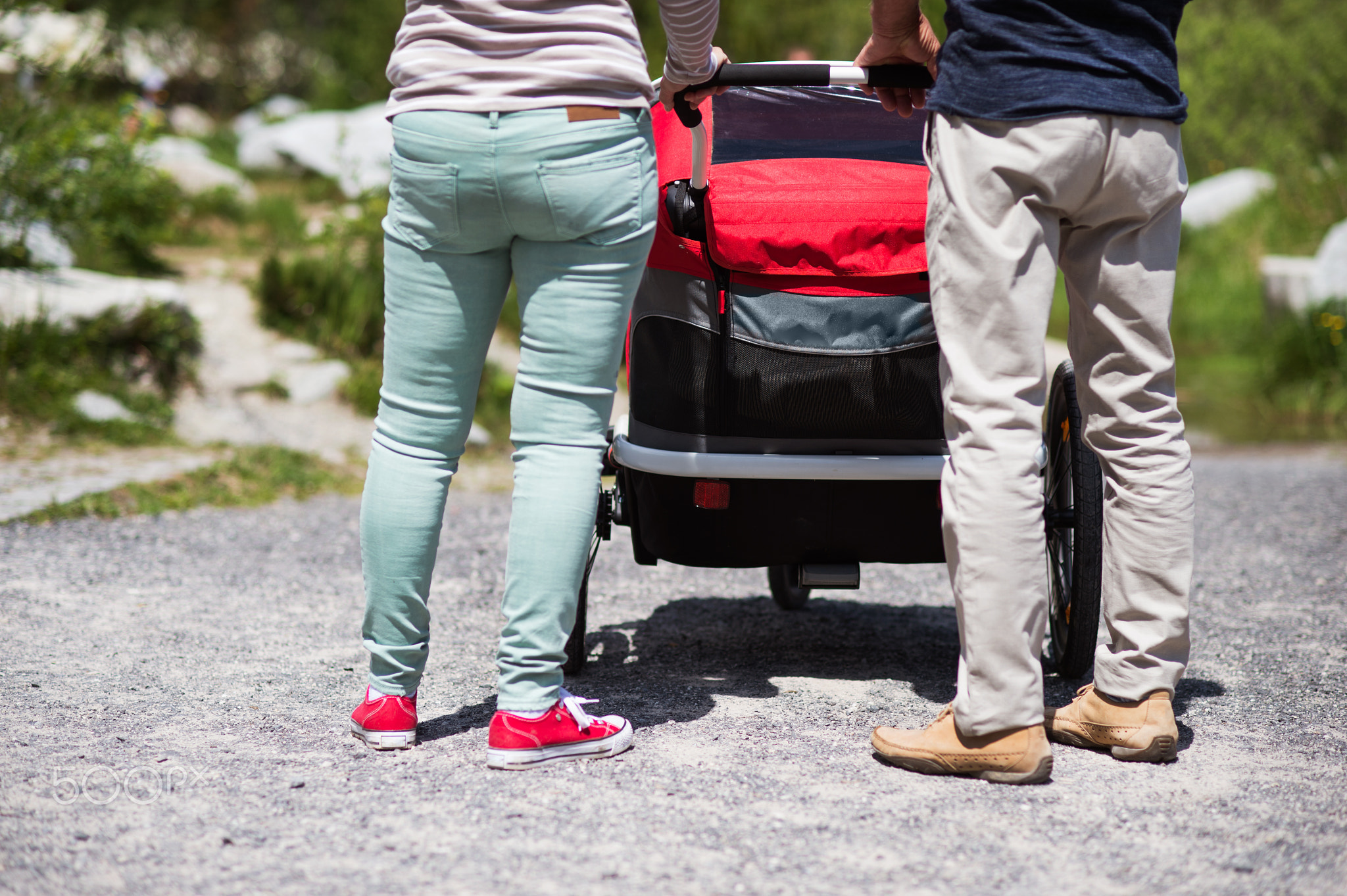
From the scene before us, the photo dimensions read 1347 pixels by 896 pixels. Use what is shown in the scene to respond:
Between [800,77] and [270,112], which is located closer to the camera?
[800,77]

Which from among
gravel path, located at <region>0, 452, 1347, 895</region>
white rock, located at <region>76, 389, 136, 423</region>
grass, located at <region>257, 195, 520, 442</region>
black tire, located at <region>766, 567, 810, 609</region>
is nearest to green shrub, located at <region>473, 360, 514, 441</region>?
grass, located at <region>257, 195, 520, 442</region>

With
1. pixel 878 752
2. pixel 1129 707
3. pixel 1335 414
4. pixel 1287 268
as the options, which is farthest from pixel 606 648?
pixel 1287 268

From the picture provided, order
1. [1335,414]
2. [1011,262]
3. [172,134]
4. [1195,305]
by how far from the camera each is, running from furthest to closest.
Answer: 1. [172,134]
2. [1195,305]
3. [1335,414]
4. [1011,262]

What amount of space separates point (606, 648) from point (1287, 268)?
7.92 meters

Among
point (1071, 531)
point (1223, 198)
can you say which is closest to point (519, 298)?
point (1071, 531)

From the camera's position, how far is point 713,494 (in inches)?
109

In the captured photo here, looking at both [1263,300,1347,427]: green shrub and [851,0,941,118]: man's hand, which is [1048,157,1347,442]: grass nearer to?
[1263,300,1347,427]: green shrub

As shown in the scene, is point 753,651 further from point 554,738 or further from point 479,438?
point 479,438

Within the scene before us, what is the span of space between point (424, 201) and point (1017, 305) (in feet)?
3.59

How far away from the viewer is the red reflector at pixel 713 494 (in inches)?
109

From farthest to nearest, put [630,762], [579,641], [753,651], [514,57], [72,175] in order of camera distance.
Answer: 1. [72,175]
2. [753,651]
3. [579,641]
4. [630,762]
5. [514,57]

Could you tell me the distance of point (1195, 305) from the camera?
1237cm

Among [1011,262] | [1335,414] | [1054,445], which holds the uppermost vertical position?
[1011,262]

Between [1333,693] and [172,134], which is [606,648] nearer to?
[1333,693]
